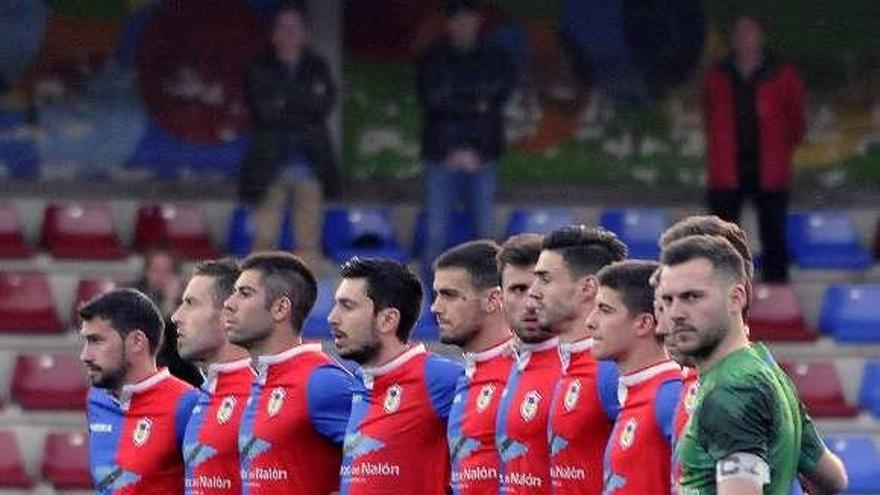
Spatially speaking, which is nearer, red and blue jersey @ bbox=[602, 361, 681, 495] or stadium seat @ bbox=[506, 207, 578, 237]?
red and blue jersey @ bbox=[602, 361, 681, 495]

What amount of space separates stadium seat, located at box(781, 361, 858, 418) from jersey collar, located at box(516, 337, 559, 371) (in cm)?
590

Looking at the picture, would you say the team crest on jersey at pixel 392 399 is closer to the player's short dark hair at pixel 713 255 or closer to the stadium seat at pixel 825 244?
the player's short dark hair at pixel 713 255

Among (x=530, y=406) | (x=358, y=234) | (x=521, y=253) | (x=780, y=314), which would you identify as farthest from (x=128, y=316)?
(x=780, y=314)

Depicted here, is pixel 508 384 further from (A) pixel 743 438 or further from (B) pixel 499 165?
(B) pixel 499 165

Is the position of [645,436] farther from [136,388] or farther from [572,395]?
[136,388]

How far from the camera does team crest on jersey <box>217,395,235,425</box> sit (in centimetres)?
938

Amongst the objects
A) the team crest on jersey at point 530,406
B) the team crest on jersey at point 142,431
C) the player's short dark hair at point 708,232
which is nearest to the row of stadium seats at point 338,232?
the team crest on jersey at point 142,431

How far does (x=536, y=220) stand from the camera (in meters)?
15.6

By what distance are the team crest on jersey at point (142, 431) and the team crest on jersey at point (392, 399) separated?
100cm

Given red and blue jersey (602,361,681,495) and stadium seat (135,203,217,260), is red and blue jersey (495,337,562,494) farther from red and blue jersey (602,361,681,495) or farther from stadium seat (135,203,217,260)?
stadium seat (135,203,217,260)

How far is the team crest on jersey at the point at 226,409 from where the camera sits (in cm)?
938

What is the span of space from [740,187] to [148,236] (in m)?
3.40

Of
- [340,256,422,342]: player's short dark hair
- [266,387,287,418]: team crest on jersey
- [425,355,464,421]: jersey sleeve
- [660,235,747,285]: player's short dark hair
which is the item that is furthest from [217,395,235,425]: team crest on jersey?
[660,235,747,285]: player's short dark hair

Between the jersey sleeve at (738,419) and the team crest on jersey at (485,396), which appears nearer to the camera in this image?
the jersey sleeve at (738,419)
